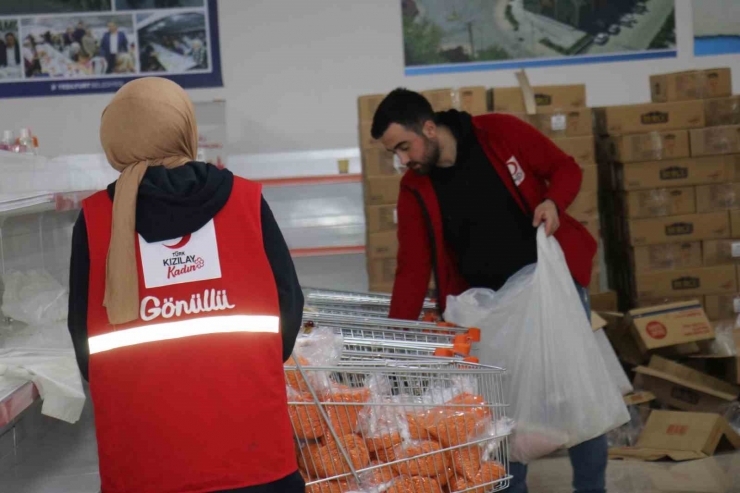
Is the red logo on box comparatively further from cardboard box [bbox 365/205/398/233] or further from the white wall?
the white wall

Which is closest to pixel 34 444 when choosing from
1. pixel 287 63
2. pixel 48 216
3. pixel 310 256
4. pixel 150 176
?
pixel 48 216

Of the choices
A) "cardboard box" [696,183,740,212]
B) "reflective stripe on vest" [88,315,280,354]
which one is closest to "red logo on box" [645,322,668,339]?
"cardboard box" [696,183,740,212]

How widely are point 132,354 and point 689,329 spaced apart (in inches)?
150

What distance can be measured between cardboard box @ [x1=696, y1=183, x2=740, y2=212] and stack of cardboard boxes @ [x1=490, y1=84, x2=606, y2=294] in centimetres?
64

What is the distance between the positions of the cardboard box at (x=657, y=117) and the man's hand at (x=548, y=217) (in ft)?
8.30

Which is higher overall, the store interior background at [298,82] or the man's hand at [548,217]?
the store interior background at [298,82]

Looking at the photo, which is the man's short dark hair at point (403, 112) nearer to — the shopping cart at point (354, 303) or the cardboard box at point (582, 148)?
the shopping cart at point (354, 303)

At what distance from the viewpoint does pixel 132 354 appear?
1.67m

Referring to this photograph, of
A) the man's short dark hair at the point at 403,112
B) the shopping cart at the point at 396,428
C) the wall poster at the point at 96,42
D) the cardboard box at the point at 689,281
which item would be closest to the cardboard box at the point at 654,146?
the cardboard box at the point at 689,281

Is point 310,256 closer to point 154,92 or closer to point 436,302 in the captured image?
point 436,302

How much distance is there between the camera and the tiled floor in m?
2.55

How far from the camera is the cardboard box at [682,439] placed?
4156mm

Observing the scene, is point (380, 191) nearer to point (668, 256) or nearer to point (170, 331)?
point (668, 256)

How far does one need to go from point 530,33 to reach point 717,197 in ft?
5.53
